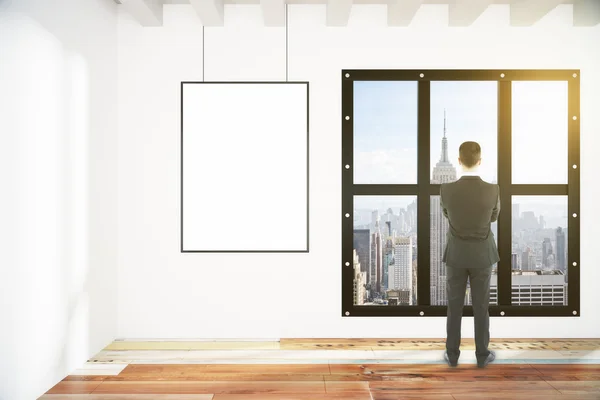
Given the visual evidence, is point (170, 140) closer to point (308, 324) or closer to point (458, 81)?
point (308, 324)

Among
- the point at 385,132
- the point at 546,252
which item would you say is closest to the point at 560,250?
the point at 546,252

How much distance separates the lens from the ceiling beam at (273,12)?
11.5ft

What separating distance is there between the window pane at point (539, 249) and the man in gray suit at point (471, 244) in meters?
0.91

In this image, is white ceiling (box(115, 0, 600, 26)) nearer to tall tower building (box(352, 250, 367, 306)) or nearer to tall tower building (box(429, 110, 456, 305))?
tall tower building (box(429, 110, 456, 305))

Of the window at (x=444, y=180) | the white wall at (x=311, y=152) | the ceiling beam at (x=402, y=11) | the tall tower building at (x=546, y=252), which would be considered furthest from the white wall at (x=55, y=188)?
the tall tower building at (x=546, y=252)

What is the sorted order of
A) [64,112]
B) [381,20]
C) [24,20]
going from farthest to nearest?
[381,20] → [64,112] → [24,20]

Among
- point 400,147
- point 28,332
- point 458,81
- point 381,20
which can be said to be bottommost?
point 28,332

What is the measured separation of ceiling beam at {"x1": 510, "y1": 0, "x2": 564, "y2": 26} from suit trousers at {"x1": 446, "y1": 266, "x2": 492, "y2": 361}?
2081 millimetres

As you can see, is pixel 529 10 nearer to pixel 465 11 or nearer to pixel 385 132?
pixel 465 11

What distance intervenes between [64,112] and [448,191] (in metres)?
2.72

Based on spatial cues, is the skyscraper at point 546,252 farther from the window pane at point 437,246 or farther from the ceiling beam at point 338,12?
the ceiling beam at point 338,12

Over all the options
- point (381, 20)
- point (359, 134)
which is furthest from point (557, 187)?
point (381, 20)

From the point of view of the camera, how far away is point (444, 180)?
3924 mm

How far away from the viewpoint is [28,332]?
270 centimetres
